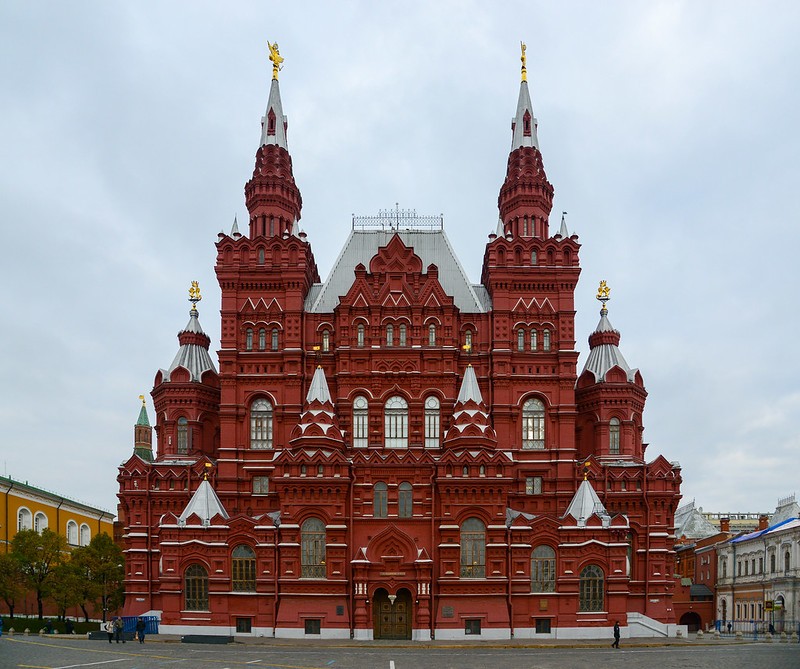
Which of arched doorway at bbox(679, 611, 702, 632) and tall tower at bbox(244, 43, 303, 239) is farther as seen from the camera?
arched doorway at bbox(679, 611, 702, 632)

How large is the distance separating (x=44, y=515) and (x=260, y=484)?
39.9 meters

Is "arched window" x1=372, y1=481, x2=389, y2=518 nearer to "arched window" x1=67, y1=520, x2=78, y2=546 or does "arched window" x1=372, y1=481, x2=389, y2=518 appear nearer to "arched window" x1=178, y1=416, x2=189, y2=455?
"arched window" x1=178, y1=416, x2=189, y2=455

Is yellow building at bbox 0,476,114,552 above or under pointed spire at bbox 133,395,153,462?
under

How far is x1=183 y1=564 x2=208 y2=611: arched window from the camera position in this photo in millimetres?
57875

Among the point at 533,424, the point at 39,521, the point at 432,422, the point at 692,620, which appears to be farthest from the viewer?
the point at 692,620

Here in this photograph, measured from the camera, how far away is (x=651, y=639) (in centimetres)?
5794

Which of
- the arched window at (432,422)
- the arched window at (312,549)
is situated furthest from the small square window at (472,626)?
the arched window at (432,422)

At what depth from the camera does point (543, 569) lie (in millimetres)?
58312

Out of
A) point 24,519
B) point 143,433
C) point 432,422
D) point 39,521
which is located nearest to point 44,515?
point 39,521

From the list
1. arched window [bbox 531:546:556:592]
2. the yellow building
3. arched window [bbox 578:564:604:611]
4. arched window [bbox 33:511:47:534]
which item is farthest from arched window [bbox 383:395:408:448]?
arched window [bbox 33:511:47:534]

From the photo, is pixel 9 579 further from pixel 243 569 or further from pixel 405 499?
pixel 405 499

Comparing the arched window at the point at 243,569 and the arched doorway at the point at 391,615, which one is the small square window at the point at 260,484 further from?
the arched doorway at the point at 391,615

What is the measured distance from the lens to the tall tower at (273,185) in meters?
68.1

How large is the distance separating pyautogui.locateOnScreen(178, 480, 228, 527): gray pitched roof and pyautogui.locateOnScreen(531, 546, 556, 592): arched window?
2012 centimetres
